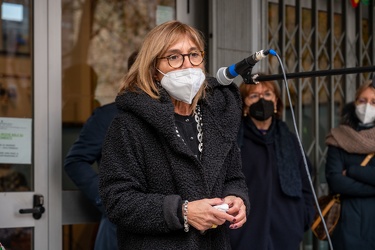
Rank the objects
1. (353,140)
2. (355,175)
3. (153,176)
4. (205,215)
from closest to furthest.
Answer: (205,215)
(153,176)
(355,175)
(353,140)

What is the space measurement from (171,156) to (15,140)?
192 centimetres

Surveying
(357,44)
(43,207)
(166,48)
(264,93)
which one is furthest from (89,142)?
(357,44)

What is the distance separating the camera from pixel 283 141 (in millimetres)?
4152

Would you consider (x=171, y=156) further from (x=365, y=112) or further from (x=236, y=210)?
(x=365, y=112)

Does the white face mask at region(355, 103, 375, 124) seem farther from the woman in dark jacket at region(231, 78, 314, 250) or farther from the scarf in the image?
the woman in dark jacket at region(231, 78, 314, 250)

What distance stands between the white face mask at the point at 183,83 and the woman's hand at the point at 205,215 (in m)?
0.40

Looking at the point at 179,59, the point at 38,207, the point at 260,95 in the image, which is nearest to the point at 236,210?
the point at 179,59

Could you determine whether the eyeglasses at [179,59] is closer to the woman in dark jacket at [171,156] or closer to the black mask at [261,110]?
the woman in dark jacket at [171,156]

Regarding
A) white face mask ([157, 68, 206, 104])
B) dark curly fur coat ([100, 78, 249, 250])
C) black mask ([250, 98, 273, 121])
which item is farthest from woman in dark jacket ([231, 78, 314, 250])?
white face mask ([157, 68, 206, 104])

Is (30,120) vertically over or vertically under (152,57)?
under

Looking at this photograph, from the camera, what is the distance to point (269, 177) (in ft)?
13.1

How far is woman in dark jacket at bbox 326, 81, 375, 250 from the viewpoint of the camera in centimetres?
438

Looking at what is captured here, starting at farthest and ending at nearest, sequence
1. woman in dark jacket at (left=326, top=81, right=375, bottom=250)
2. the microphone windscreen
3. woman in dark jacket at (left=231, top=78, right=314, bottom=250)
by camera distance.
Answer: woman in dark jacket at (left=326, top=81, right=375, bottom=250) < woman in dark jacket at (left=231, top=78, right=314, bottom=250) < the microphone windscreen

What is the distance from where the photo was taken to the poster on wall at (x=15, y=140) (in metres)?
4.16
